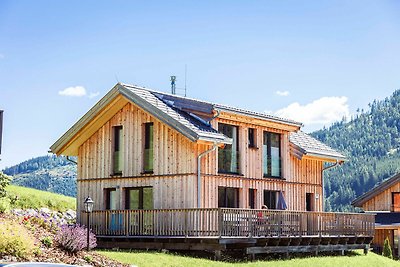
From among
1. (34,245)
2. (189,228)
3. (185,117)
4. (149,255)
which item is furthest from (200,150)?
(34,245)

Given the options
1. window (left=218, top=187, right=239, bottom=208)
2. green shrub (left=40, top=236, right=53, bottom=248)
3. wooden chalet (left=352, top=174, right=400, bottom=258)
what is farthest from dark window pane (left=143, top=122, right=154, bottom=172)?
wooden chalet (left=352, top=174, right=400, bottom=258)

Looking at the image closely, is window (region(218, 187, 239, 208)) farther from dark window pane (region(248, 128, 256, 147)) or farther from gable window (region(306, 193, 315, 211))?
gable window (region(306, 193, 315, 211))

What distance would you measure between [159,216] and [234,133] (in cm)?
617

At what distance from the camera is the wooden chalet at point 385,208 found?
4931cm

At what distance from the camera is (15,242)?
867 inches

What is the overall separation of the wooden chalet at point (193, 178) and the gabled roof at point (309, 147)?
15 cm

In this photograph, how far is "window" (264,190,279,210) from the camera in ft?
120

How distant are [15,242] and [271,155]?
17.7m

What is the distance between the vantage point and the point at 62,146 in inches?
1409

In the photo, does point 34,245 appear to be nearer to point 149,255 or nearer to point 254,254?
point 149,255

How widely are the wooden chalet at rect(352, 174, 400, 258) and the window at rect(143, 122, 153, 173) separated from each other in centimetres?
2083

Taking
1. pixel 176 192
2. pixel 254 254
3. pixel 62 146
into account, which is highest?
pixel 62 146

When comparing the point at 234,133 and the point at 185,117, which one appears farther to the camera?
the point at 234,133

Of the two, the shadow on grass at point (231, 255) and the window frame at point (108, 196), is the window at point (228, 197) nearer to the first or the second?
the shadow on grass at point (231, 255)
